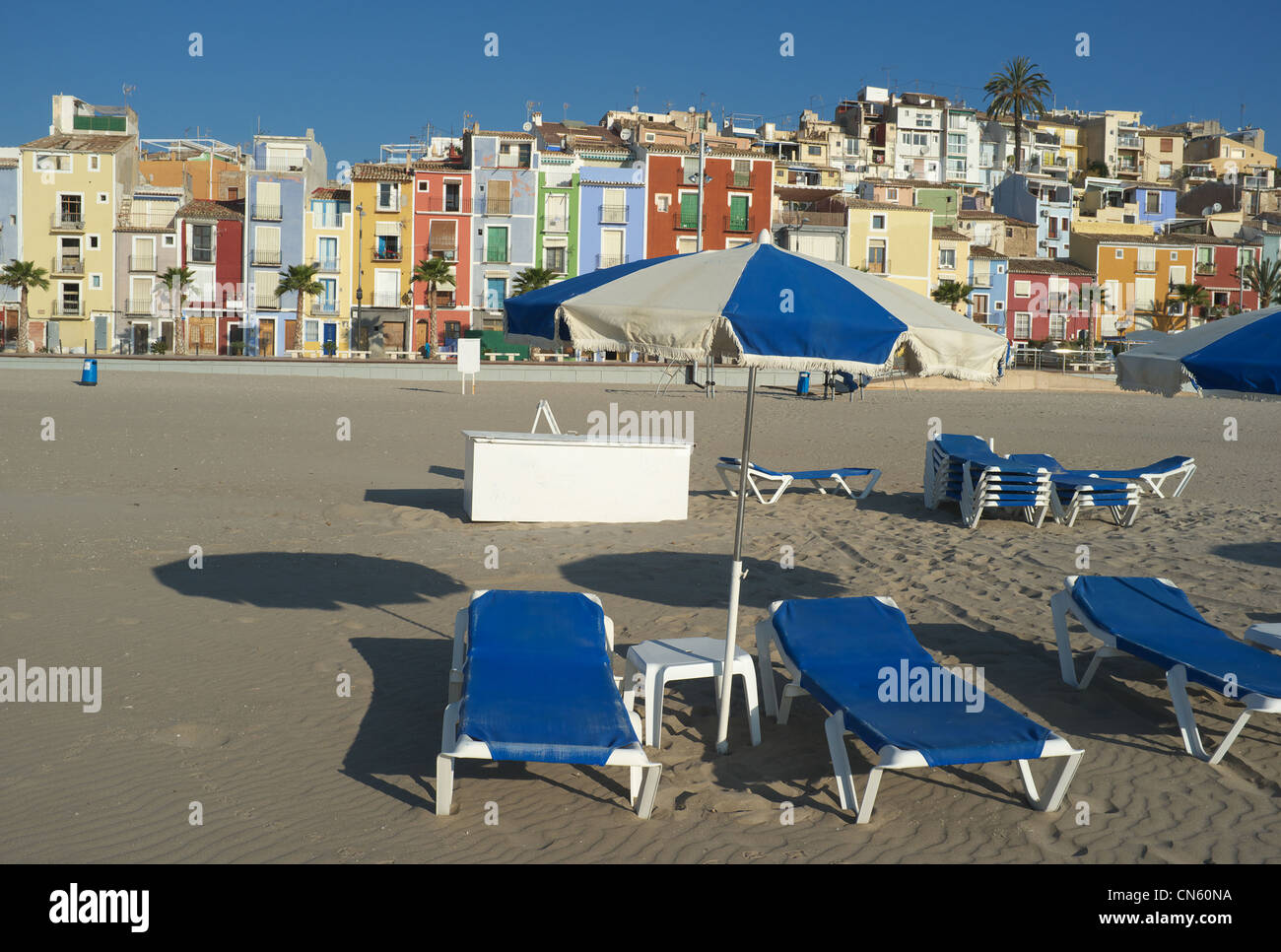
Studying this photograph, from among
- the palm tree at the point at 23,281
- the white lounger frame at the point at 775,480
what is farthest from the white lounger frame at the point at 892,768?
the palm tree at the point at 23,281

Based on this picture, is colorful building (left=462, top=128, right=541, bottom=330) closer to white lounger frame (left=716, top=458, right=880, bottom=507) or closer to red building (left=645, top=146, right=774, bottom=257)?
red building (left=645, top=146, right=774, bottom=257)

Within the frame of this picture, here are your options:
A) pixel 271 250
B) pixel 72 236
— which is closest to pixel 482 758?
pixel 271 250

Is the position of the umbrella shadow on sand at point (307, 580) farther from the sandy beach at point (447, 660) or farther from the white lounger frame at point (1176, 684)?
the white lounger frame at point (1176, 684)

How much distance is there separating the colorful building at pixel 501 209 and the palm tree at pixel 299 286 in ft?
23.3

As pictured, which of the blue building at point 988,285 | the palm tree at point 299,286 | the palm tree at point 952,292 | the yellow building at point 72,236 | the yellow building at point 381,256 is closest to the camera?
the palm tree at point 299,286

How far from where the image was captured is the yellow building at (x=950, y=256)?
179ft

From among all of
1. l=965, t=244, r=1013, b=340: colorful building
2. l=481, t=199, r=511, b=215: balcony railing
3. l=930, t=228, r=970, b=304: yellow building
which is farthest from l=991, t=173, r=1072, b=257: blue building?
l=481, t=199, r=511, b=215: balcony railing

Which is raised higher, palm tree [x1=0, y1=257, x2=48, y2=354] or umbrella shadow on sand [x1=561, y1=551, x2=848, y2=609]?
palm tree [x1=0, y1=257, x2=48, y2=354]

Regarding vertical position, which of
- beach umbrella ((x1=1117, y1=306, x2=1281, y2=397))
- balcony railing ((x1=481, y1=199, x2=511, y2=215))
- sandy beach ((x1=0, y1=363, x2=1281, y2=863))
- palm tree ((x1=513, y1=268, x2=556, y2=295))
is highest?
balcony railing ((x1=481, y1=199, x2=511, y2=215))

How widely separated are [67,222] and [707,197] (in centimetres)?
2908

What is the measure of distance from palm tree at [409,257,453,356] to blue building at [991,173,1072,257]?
113ft

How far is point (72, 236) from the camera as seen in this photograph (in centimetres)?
4784

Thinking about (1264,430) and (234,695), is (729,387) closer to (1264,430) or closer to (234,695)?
(1264,430)

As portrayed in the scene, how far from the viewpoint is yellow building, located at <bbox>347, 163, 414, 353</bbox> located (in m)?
49.1
